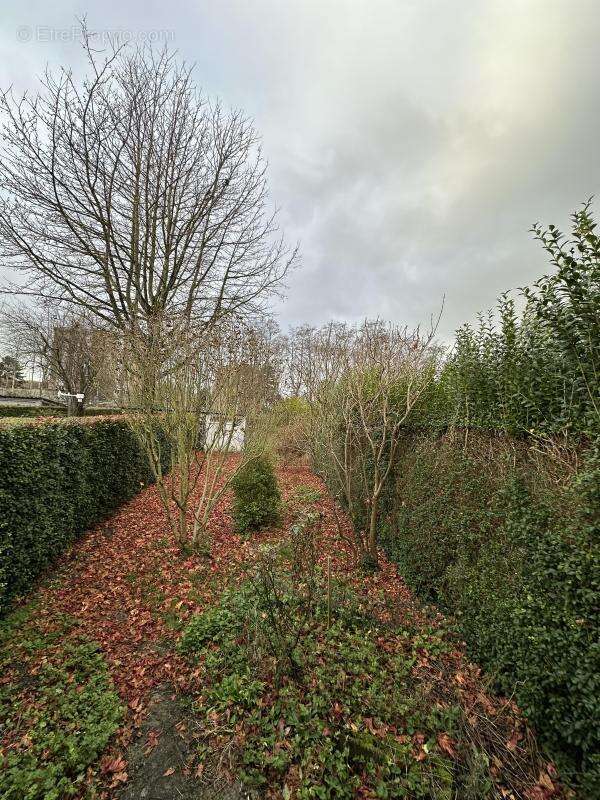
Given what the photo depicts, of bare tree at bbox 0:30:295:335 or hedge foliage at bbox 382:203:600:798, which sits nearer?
hedge foliage at bbox 382:203:600:798

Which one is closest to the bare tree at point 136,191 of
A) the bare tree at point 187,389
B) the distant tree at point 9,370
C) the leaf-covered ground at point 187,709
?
the bare tree at point 187,389

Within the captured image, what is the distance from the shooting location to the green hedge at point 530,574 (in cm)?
214

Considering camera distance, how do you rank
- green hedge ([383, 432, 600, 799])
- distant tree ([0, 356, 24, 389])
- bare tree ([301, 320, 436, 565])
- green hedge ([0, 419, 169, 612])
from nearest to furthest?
green hedge ([383, 432, 600, 799]) → green hedge ([0, 419, 169, 612]) → bare tree ([301, 320, 436, 565]) → distant tree ([0, 356, 24, 389])

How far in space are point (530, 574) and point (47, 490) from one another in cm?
579

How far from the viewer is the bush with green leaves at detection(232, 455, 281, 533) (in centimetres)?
643

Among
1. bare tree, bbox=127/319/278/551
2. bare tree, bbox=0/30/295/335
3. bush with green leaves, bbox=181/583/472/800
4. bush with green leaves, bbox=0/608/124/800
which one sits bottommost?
bush with green leaves, bbox=0/608/124/800

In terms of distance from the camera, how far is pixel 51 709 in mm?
2492

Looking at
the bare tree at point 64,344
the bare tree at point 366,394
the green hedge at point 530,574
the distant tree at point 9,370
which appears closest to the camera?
the green hedge at point 530,574

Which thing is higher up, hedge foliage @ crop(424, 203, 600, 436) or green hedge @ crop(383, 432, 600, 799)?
hedge foliage @ crop(424, 203, 600, 436)

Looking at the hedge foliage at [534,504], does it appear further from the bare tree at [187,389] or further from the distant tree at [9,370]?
the distant tree at [9,370]

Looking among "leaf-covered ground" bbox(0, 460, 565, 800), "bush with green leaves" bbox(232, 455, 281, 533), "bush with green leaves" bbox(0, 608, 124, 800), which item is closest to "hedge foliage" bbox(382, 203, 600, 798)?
"leaf-covered ground" bbox(0, 460, 565, 800)

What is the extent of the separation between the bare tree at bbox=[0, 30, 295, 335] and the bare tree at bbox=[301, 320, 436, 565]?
10.8ft

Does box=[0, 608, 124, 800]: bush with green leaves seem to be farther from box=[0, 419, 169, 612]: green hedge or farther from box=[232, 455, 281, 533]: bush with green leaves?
box=[232, 455, 281, 533]: bush with green leaves

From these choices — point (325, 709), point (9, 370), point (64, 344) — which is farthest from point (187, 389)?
point (9, 370)
